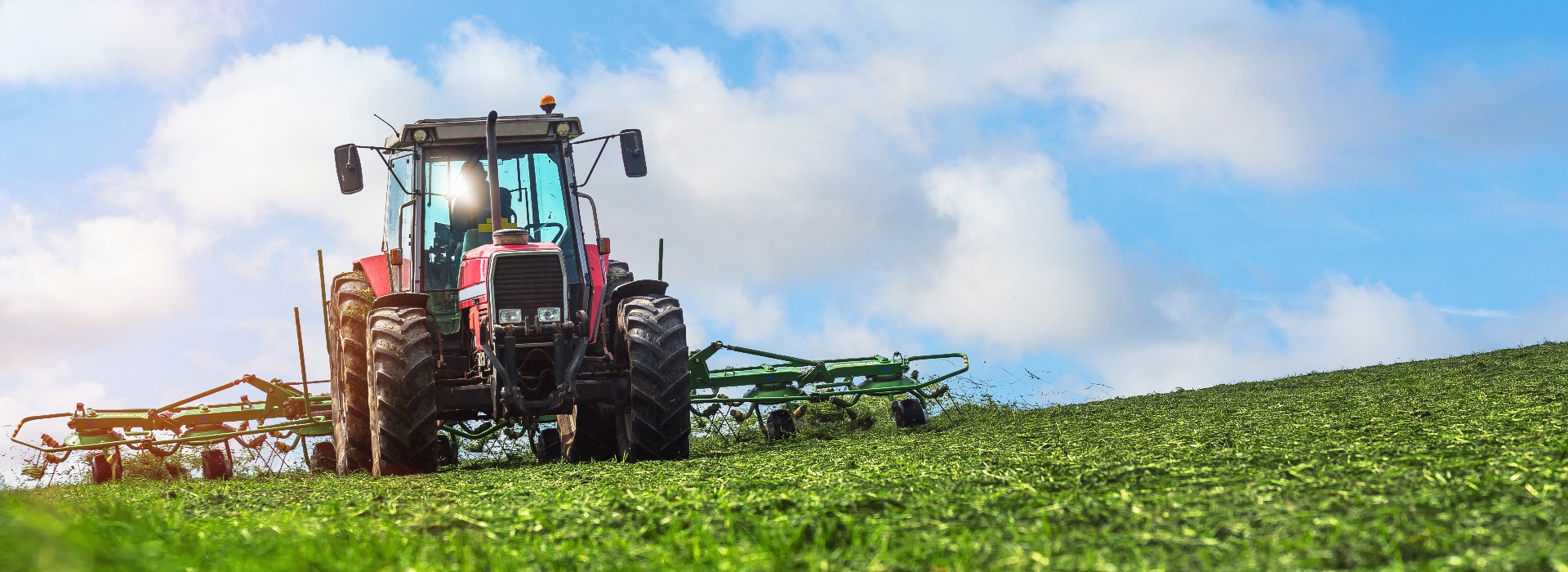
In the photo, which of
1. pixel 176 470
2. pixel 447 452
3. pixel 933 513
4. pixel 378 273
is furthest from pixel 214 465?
pixel 933 513

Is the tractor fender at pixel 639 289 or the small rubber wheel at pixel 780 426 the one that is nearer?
the tractor fender at pixel 639 289

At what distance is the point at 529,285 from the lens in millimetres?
8586

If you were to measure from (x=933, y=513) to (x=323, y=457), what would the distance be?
7860mm

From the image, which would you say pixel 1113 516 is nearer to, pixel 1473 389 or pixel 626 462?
pixel 626 462

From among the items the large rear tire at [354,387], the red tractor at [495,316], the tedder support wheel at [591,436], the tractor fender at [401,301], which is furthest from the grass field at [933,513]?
the tedder support wheel at [591,436]

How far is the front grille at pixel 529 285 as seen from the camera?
8.52 meters

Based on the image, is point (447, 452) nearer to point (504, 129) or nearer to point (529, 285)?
point (529, 285)

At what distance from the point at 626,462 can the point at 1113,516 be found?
16.2ft

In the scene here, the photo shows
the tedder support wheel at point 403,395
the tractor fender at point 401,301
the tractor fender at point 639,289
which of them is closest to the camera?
the tedder support wheel at point 403,395

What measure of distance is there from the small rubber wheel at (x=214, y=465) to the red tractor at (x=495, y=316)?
103 cm

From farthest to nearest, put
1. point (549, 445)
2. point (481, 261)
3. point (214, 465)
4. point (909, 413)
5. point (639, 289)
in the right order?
point (549, 445), point (909, 413), point (214, 465), point (639, 289), point (481, 261)

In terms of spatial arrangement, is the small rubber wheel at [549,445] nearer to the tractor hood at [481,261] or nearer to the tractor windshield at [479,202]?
the tractor windshield at [479,202]

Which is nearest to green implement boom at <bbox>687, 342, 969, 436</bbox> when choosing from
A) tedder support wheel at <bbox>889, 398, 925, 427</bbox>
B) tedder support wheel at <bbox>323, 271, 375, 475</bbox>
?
tedder support wheel at <bbox>889, 398, 925, 427</bbox>

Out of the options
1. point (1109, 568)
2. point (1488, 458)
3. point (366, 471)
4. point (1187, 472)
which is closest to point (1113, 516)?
point (1109, 568)
